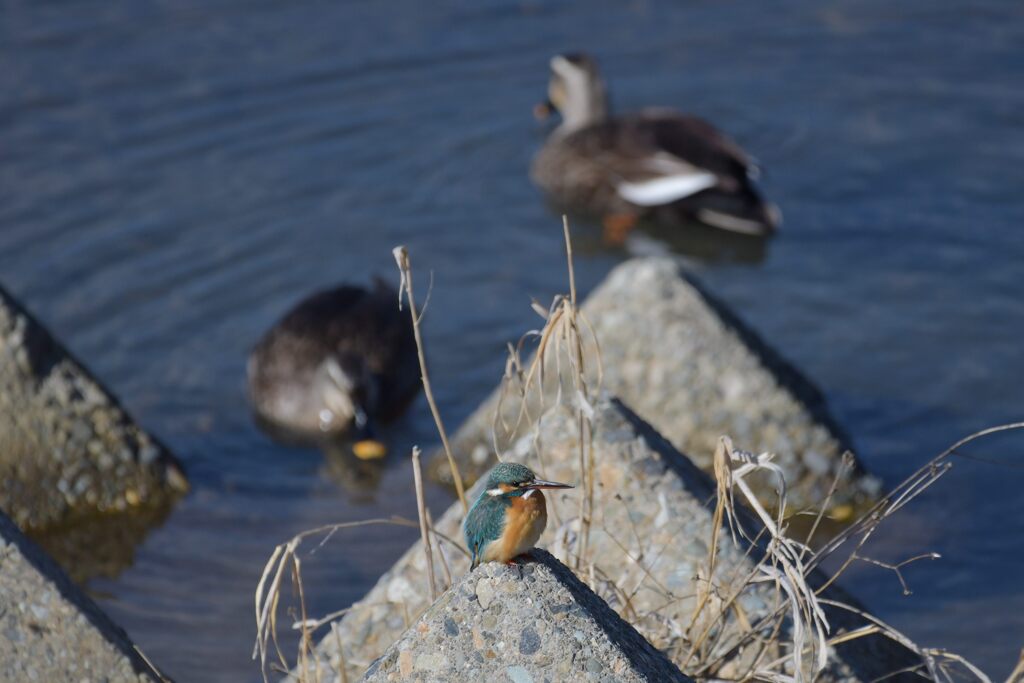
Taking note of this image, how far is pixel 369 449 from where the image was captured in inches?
297

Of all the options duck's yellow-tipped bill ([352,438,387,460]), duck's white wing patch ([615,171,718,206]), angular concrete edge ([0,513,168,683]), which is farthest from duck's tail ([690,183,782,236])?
angular concrete edge ([0,513,168,683])

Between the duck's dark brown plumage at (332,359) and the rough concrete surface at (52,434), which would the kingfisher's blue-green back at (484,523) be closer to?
the rough concrete surface at (52,434)

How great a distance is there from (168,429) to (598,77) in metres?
4.77

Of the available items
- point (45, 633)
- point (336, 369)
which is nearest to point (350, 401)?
point (336, 369)

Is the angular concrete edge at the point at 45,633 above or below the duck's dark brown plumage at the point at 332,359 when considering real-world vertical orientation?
above

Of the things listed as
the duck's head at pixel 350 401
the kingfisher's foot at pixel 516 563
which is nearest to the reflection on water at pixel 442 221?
the duck's head at pixel 350 401

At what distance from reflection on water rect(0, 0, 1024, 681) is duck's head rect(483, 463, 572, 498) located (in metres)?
2.65

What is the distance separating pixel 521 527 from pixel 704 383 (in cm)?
351

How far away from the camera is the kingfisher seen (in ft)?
9.99

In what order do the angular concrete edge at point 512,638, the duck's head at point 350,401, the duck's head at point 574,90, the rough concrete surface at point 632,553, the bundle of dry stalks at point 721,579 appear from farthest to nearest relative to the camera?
the duck's head at point 574,90 < the duck's head at point 350,401 < the rough concrete surface at point 632,553 < the bundle of dry stalks at point 721,579 < the angular concrete edge at point 512,638

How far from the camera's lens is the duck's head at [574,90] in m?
10.5

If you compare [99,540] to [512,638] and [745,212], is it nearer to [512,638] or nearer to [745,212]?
[512,638]

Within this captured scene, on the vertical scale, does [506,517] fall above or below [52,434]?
above

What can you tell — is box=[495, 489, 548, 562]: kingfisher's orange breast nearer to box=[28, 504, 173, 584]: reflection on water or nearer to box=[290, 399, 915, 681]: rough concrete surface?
box=[290, 399, 915, 681]: rough concrete surface
